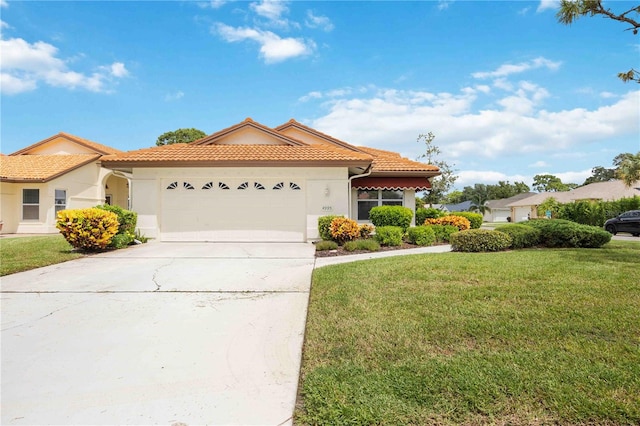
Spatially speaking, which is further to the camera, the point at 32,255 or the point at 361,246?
the point at 361,246

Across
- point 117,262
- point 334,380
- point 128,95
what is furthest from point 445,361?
point 128,95

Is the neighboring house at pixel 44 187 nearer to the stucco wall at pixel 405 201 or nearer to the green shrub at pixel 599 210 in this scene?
the stucco wall at pixel 405 201

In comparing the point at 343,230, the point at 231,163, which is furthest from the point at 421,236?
the point at 231,163

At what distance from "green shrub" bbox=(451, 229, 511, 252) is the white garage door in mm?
6138

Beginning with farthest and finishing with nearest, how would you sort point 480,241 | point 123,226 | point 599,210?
point 599,210, point 123,226, point 480,241

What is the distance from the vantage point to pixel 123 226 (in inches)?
482

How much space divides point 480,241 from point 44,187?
23.3m

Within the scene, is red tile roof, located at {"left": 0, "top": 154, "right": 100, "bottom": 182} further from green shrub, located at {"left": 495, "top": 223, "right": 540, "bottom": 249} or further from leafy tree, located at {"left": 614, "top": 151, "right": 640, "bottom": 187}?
leafy tree, located at {"left": 614, "top": 151, "right": 640, "bottom": 187}

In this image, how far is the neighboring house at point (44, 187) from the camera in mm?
19047

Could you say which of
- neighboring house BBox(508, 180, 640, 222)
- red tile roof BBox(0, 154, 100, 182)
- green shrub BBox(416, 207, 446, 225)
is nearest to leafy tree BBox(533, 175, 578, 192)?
neighboring house BBox(508, 180, 640, 222)

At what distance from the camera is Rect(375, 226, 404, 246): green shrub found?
11992 mm

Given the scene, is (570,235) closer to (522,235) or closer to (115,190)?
(522,235)

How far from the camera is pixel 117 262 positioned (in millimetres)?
9078

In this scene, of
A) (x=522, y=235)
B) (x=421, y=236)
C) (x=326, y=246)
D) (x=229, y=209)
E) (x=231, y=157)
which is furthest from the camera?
(x=229, y=209)
